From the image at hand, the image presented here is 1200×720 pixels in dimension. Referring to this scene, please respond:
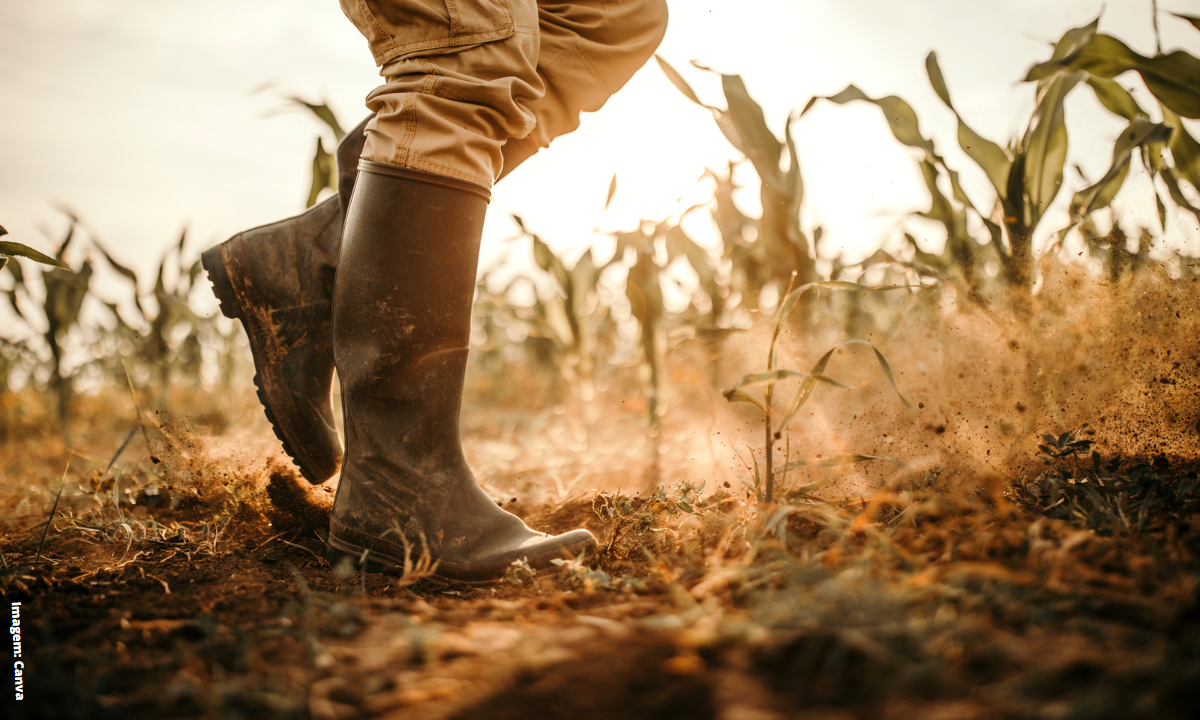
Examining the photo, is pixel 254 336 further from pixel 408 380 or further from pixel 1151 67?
pixel 1151 67

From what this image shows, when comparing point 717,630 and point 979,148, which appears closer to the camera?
point 717,630

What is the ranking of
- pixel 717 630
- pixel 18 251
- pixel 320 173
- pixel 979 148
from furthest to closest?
pixel 320 173 < pixel 979 148 < pixel 18 251 < pixel 717 630

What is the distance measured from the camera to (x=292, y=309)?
1.15 metres

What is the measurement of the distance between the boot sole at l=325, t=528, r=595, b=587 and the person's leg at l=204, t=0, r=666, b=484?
0.21m

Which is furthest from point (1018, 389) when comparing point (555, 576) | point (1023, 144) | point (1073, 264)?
point (555, 576)

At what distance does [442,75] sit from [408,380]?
18.8 inches

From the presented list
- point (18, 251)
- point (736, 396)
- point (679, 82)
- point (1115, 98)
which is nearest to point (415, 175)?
point (736, 396)

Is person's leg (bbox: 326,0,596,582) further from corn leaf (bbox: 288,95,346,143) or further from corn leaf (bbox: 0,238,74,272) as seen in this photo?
corn leaf (bbox: 288,95,346,143)

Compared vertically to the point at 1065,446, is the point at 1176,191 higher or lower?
higher

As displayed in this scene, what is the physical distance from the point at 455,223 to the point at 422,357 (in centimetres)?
22

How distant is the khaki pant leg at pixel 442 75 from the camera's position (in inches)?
36.4

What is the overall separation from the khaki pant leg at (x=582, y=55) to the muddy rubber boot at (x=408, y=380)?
243mm

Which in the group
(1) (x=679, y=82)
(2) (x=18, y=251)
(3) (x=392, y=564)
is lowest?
(3) (x=392, y=564)

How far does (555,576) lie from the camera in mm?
925
